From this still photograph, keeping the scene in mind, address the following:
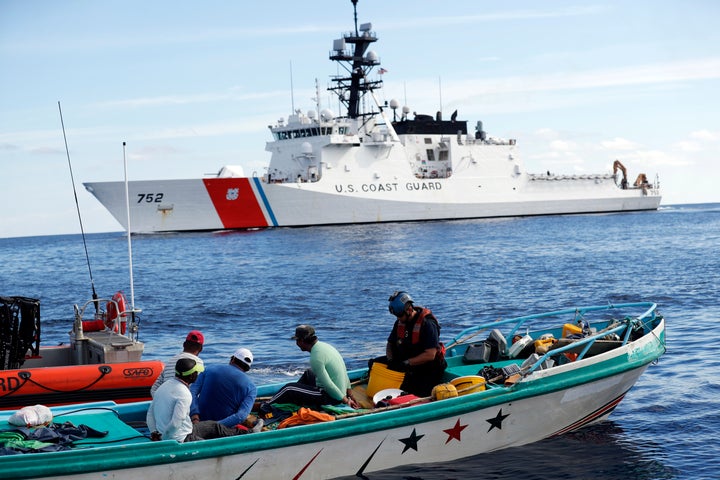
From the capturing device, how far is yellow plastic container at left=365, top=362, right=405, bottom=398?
879 cm

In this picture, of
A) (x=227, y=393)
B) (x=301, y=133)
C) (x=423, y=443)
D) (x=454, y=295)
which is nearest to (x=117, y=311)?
(x=227, y=393)

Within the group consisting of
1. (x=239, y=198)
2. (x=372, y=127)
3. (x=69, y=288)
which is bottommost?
(x=69, y=288)

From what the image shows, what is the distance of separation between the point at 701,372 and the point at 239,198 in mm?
41965

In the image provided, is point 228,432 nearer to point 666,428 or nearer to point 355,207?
point 666,428

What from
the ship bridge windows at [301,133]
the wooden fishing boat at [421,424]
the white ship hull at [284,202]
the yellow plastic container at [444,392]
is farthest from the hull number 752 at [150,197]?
the yellow plastic container at [444,392]

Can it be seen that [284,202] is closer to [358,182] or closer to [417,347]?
[358,182]

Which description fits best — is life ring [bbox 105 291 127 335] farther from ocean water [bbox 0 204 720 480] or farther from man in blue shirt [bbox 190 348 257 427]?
man in blue shirt [bbox 190 348 257 427]

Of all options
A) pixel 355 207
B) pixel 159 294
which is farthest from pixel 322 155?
pixel 159 294

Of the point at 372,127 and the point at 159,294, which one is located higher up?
the point at 372,127

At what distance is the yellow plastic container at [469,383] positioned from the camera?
8.20m

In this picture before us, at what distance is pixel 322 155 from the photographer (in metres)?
53.7

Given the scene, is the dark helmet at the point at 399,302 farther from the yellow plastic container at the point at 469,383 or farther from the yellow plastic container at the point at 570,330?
the yellow plastic container at the point at 570,330

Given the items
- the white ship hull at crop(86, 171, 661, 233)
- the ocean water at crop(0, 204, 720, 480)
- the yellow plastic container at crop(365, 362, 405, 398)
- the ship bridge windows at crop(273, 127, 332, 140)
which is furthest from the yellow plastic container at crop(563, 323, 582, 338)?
the ship bridge windows at crop(273, 127, 332, 140)

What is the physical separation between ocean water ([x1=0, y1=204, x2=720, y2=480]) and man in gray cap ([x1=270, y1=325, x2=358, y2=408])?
899mm
